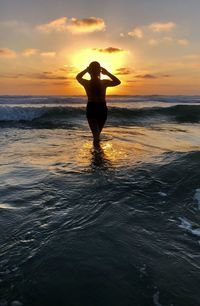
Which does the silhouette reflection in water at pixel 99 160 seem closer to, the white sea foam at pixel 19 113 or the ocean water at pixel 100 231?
the ocean water at pixel 100 231

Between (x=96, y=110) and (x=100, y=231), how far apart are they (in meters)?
5.32

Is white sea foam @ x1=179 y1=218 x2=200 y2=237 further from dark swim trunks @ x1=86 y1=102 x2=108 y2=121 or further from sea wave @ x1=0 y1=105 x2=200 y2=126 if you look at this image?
sea wave @ x1=0 y1=105 x2=200 y2=126

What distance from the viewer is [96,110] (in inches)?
337

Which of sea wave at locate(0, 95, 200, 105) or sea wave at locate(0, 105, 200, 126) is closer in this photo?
sea wave at locate(0, 105, 200, 126)

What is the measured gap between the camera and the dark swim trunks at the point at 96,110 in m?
8.54

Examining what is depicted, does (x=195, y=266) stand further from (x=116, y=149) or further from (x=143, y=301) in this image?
(x=116, y=149)

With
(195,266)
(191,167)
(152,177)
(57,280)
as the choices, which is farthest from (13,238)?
(191,167)

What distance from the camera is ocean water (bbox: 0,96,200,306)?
2605 mm

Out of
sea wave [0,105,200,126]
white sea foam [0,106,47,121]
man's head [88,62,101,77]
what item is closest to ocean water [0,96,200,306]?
man's head [88,62,101,77]

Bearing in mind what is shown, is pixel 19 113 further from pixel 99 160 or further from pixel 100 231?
pixel 100 231

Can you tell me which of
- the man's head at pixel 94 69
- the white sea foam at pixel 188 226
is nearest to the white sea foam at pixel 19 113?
the man's head at pixel 94 69

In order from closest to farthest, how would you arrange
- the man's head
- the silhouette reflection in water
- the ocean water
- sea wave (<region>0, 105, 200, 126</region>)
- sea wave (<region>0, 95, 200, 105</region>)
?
the ocean water → the silhouette reflection in water → the man's head → sea wave (<region>0, 105, 200, 126</region>) → sea wave (<region>0, 95, 200, 105</region>)

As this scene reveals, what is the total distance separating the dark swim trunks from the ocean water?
6.29 ft

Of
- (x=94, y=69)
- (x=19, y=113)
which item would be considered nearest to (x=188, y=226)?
(x=94, y=69)
